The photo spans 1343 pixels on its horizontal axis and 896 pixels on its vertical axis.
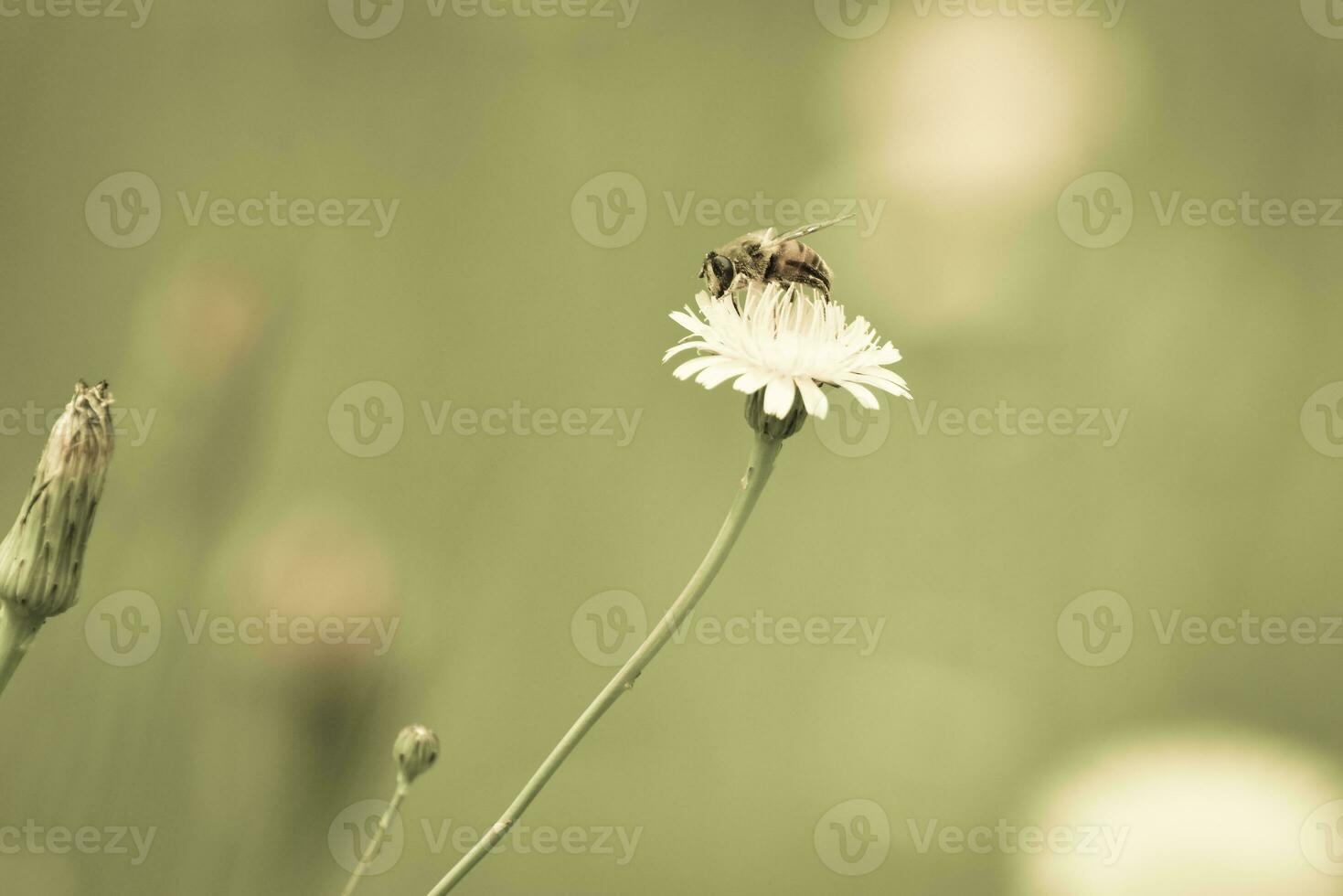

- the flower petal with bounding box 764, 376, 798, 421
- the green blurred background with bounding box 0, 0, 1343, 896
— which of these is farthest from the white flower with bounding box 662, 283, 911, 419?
the green blurred background with bounding box 0, 0, 1343, 896

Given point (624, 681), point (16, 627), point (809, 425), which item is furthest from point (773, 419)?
point (809, 425)

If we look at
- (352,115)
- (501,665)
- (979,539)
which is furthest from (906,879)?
(352,115)

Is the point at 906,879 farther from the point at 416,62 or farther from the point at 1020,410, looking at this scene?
the point at 416,62

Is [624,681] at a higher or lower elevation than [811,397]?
lower

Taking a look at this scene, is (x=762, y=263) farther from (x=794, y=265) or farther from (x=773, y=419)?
(x=773, y=419)

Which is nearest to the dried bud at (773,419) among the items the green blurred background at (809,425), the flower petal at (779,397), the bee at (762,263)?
the flower petal at (779,397)

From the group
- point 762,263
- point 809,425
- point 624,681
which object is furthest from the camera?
point 809,425

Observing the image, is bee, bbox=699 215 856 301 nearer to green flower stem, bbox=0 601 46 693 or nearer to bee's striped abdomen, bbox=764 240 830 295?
bee's striped abdomen, bbox=764 240 830 295
